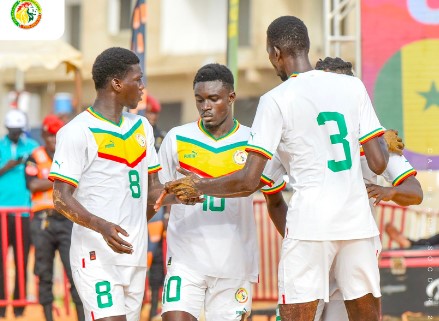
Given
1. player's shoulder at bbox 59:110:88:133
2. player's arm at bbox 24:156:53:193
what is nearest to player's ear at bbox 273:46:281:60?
player's shoulder at bbox 59:110:88:133

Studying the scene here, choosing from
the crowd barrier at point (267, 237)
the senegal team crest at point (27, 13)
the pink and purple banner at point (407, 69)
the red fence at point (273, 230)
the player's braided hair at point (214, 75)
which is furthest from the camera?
the crowd barrier at point (267, 237)

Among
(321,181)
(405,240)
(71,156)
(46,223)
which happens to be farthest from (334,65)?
(46,223)

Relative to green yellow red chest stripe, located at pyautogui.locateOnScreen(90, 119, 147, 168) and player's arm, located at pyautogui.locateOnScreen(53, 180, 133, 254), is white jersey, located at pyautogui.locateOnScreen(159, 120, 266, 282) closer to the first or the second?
green yellow red chest stripe, located at pyautogui.locateOnScreen(90, 119, 147, 168)

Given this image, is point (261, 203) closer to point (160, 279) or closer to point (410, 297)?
point (160, 279)

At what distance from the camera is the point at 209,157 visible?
23.9 feet

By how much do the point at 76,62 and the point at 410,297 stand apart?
675cm

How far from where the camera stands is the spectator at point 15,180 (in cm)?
1273

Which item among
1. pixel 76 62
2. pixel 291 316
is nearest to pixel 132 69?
pixel 291 316

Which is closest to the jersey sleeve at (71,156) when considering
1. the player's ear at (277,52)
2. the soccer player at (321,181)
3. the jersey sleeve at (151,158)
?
the jersey sleeve at (151,158)

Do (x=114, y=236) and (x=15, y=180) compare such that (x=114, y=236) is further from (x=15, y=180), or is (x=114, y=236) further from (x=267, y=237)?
(x=15, y=180)

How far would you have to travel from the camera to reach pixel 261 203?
1251cm

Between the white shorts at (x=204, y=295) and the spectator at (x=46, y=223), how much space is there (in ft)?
12.1

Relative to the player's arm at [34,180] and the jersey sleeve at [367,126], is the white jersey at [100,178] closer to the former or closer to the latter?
the jersey sleeve at [367,126]

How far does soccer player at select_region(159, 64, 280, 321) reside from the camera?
7.21 metres
